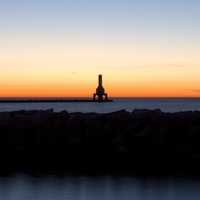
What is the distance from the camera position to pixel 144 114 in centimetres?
1884

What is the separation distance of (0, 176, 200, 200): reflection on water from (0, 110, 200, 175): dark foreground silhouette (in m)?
0.93

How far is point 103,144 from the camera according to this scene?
17359 mm

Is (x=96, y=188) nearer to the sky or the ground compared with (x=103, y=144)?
nearer to the ground

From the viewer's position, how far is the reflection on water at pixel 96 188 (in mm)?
12289

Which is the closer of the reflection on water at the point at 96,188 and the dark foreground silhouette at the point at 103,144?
the reflection on water at the point at 96,188

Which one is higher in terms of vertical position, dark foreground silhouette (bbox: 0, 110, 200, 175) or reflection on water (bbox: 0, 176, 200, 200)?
dark foreground silhouette (bbox: 0, 110, 200, 175)

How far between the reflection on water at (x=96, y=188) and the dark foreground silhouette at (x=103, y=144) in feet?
3.06

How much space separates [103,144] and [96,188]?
13.9 ft

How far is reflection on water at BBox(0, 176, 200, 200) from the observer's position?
12.3 metres

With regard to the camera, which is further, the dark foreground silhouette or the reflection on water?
the dark foreground silhouette

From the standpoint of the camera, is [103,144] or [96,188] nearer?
[96,188]

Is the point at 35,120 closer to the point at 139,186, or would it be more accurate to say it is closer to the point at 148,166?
the point at 148,166

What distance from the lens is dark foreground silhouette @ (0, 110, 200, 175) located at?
51.2ft

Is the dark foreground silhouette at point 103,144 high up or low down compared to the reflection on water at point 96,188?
up
